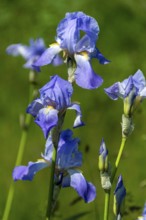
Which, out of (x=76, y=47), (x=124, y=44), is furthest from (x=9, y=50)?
(x=124, y=44)

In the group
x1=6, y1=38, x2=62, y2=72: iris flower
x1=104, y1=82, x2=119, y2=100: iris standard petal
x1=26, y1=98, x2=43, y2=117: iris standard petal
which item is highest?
x1=6, y1=38, x2=62, y2=72: iris flower

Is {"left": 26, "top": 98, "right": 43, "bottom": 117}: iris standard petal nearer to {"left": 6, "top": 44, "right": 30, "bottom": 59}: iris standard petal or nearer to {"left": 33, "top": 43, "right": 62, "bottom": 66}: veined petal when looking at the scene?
{"left": 33, "top": 43, "right": 62, "bottom": 66}: veined petal

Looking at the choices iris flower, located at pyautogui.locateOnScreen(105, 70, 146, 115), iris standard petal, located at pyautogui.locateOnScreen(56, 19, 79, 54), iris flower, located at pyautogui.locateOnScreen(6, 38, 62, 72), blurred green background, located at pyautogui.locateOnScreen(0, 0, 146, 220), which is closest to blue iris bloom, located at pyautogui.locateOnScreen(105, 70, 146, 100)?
iris flower, located at pyautogui.locateOnScreen(105, 70, 146, 115)

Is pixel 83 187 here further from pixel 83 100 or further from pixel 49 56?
pixel 83 100

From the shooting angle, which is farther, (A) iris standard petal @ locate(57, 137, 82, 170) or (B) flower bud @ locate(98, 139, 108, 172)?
(A) iris standard petal @ locate(57, 137, 82, 170)

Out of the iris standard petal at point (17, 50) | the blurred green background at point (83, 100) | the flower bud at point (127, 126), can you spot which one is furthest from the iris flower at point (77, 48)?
the blurred green background at point (83, 100)

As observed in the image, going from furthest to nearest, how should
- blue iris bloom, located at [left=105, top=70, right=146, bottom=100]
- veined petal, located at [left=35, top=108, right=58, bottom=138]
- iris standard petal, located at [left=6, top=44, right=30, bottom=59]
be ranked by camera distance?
iris standard petal, located at [left=6, top=44, right=30, bottom=59]
blue iris bloom, located at [left=105, top=70, right=146, bottom=100]
veined petal, located at [left=35, top=108, right=58, bottom=138]

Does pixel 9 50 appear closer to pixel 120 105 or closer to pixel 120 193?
pixel 120 193
